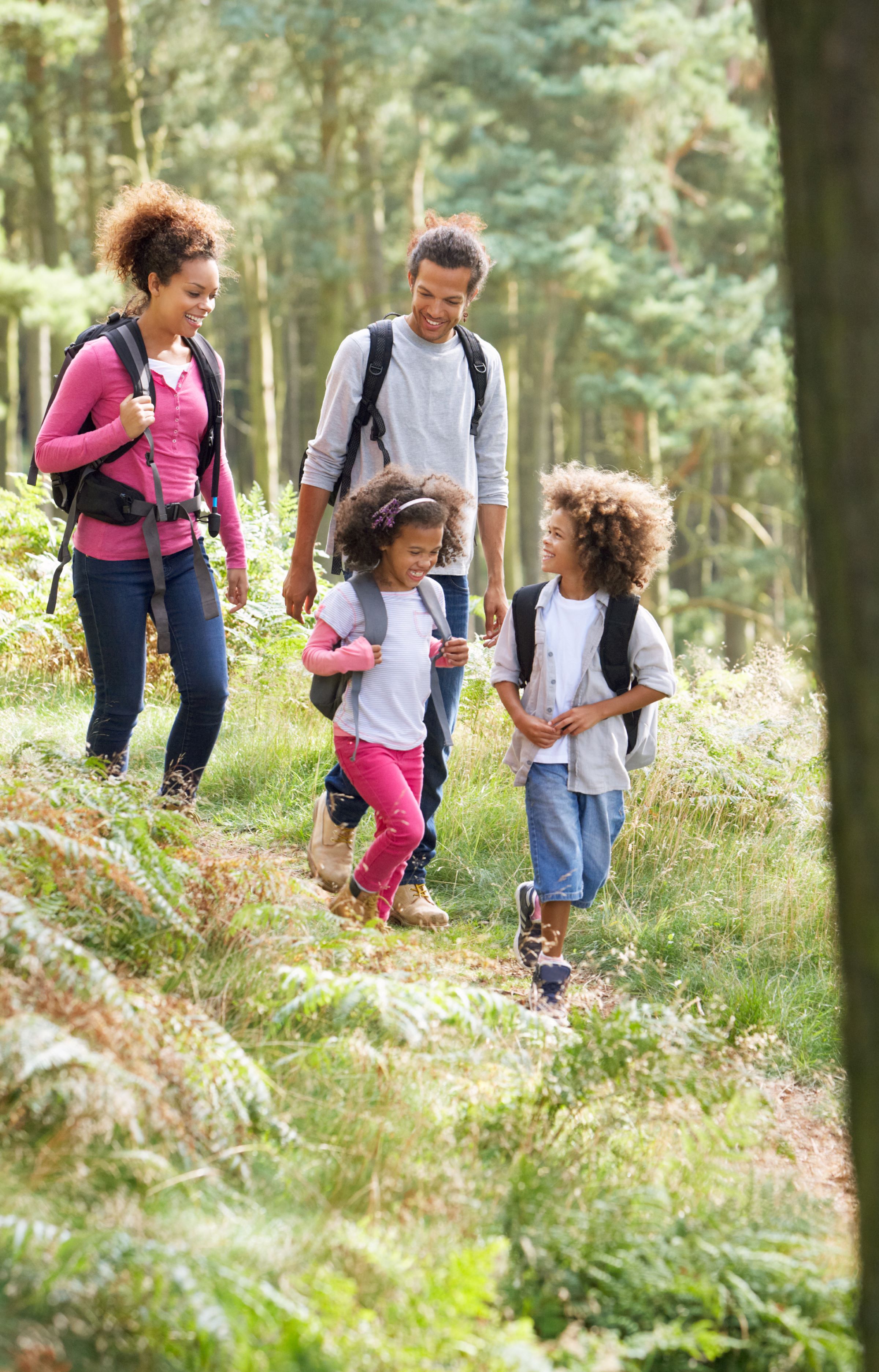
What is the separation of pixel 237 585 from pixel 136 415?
0.97 m

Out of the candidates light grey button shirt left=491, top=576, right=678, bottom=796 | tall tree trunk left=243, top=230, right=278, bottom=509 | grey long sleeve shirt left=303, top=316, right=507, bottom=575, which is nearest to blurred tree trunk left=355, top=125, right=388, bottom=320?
tall tree trunk left=243, top=230, right=278, bottom=509

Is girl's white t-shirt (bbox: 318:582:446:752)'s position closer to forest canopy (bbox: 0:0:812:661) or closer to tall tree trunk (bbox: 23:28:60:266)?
forest canopy (bbox: 0:0:812:661)

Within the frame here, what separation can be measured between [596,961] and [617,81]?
63.9ft

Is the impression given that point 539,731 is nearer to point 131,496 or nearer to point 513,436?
point 131,496

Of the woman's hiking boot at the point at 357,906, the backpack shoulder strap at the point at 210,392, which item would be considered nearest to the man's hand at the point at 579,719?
the woman's hiking boot at the point at 357,906

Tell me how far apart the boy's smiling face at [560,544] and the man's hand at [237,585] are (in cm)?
134

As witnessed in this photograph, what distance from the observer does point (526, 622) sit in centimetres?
428

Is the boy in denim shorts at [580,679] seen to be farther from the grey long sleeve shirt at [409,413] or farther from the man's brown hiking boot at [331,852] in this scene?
the man's brown hiking boot at [331,852]

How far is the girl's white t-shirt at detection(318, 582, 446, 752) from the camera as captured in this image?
4203 millimetres

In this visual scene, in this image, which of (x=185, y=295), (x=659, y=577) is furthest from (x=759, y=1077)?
(x=659, y=577)

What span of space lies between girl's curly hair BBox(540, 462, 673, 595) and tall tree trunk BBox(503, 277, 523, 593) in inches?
780

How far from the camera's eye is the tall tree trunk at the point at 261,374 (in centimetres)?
1992

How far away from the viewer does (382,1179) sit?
2.51m

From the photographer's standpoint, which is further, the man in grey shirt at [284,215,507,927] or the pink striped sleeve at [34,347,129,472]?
the man in grey shirt at [284,215,507,927]
